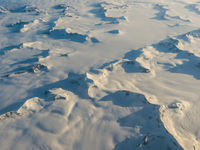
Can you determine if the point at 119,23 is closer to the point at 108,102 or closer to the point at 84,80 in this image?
the point at 84,80

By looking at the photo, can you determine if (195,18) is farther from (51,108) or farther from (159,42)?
(51,108)

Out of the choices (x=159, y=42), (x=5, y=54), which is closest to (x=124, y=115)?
(x=159, y=42)

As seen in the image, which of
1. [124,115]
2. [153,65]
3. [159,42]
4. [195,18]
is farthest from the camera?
[195,18]

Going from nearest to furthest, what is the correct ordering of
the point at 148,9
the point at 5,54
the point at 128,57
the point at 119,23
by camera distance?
the point at 128,57 < the point at 5,54 < the point at 119,23 < the point at 148,9

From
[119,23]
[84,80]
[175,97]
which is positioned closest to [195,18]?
[119,23]

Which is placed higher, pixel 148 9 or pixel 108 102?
pixel 148 9

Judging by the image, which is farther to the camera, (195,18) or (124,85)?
(195,18)
